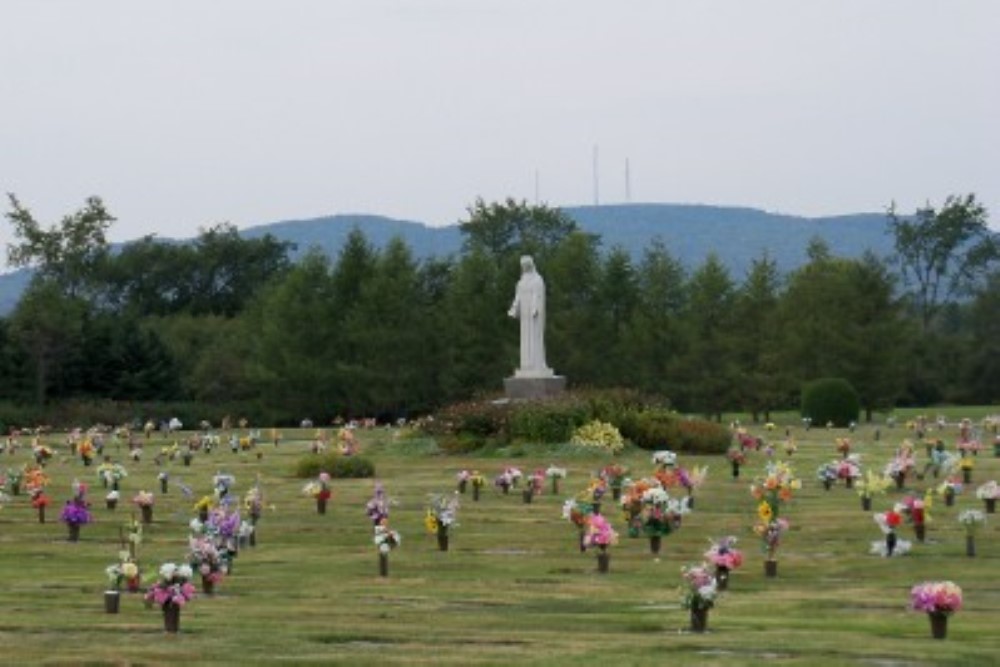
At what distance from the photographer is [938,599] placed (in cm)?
1786

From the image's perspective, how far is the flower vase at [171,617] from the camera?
1872 cm

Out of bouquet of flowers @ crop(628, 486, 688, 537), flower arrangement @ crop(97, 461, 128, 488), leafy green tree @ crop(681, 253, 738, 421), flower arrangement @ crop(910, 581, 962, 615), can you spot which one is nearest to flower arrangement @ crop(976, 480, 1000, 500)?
bouquet of flowers @ crop(628, 486, 688, 537)

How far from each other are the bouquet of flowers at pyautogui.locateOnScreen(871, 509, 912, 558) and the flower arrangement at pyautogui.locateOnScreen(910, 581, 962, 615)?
7.39 metres

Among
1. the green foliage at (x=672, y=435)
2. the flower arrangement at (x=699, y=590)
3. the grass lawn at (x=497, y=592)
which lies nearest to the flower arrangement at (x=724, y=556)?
the grass lawn at (x=497, y=592)

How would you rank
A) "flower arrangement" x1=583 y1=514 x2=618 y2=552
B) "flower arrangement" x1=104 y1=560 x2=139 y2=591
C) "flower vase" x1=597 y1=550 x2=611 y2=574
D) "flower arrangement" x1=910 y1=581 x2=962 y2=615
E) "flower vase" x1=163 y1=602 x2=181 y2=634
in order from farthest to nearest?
"flower vase" x1=597 y1=550 x2=611 y2=574
"flower arrangement" x1=583 y1=514 x2=618 y2=552
"flower arrangement" x1=104 y1=560 x2=139 y2=591
"flower vase" x1=163 y1=602 x2=181 y2=634
"flower arrangement" x1=910 y1=581 x2=962 y2=615

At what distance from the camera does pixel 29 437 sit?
6600 centimetres

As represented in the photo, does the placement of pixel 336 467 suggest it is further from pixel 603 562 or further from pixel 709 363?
pixel 709 363

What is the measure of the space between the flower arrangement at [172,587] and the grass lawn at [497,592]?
1.06 feet

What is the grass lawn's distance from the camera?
1742 centimetres

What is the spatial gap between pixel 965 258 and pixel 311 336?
72.9 meters

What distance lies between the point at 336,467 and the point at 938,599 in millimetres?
27114

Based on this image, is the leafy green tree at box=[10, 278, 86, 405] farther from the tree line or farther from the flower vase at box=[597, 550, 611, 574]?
the flower vase at box=[597, 550, 611, 574]

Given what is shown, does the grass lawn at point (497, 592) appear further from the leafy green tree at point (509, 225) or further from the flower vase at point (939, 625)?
the leafy green tree at point (509, 225)

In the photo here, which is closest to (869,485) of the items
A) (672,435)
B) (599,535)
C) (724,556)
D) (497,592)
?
(599,535)
